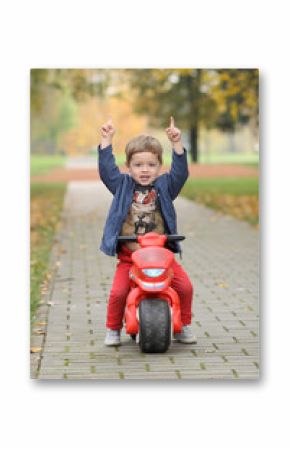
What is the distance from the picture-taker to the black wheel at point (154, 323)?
644cm

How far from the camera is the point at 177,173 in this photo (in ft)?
21.5

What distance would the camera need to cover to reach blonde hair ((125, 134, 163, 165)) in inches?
257

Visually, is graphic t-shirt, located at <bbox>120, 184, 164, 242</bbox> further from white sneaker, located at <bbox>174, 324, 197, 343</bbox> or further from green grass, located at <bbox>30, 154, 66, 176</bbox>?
green grass, located at <bbox>30, 154, 66, 176</bbox>

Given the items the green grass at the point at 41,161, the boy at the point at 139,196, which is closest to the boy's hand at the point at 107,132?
the boy at the point at 139,196

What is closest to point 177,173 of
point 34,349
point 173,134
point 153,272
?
point 173,134

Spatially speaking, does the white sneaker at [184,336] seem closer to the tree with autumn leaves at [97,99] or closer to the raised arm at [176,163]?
the raised arm at [176,163]

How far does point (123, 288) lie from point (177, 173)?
2.77 ft

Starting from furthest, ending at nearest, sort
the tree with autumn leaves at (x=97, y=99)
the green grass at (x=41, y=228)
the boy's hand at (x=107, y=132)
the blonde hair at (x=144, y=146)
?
the green grass at (x=41, y=228)
the tree with autumn leaves at (x=97, y=99)
the blonde hair at (x=144, y=146)
the boy's hand at (x=107, y=132)

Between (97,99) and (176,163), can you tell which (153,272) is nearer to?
(176,163)

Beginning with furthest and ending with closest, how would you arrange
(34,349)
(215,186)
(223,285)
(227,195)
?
(215,186)
(227,195)
(223,285)
(34,349)

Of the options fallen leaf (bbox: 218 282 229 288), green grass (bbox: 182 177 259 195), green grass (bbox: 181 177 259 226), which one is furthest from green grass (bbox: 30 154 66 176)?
green grass (bbox: 182 177 259 195)

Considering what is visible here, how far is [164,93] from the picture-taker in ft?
66.2
